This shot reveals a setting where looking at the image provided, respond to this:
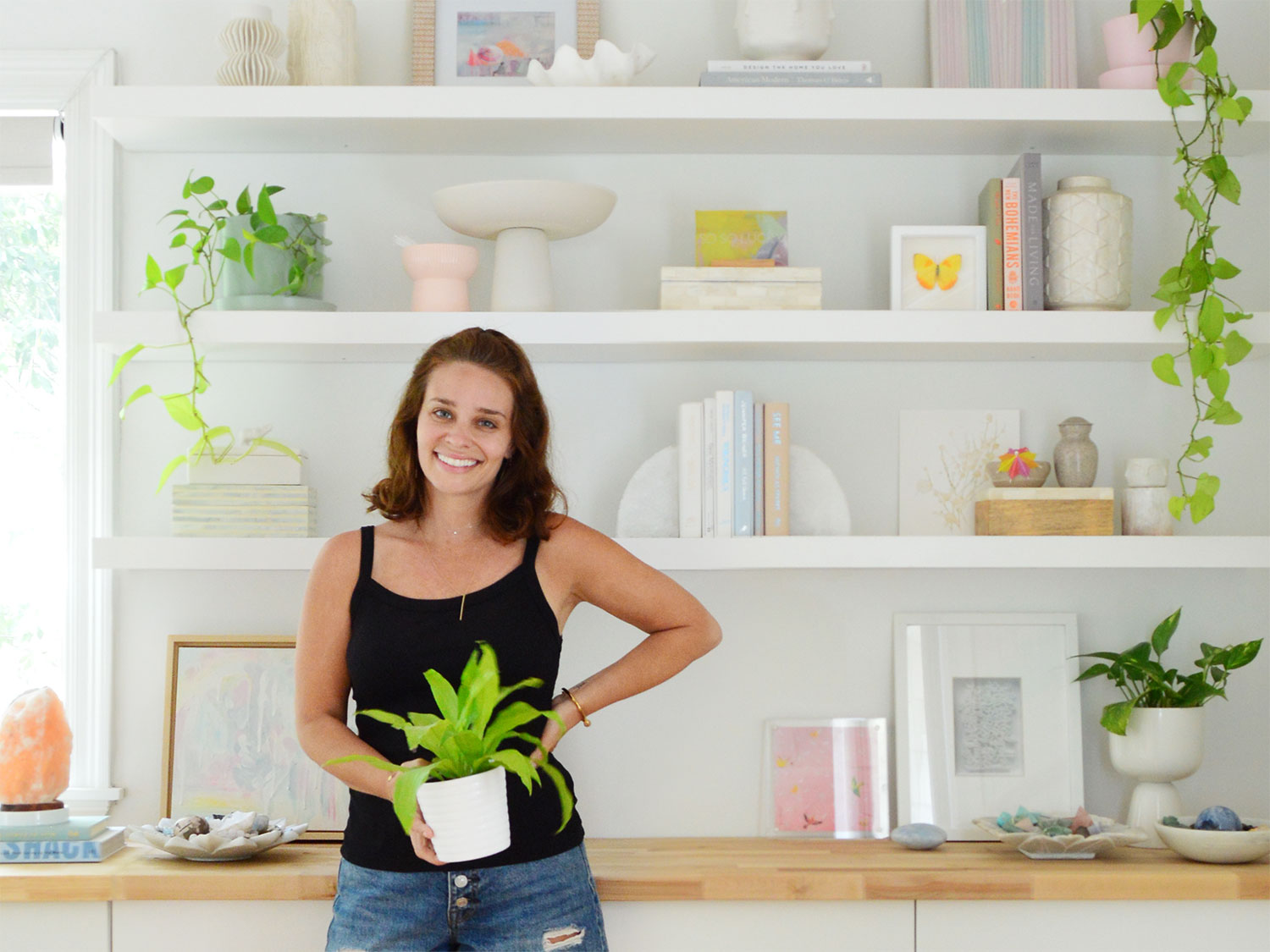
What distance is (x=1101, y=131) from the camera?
7.16ft

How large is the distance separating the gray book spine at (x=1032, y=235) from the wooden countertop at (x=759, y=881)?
3.26ft

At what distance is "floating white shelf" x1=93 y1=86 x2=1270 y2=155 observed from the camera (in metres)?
2.09

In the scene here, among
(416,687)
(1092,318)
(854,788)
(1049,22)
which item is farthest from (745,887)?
(1049,22)

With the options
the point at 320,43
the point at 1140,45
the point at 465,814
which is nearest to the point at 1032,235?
the point at 1140,45

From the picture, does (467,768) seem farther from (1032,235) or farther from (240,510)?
(1032,235)

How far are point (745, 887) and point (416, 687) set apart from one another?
657 millimetres

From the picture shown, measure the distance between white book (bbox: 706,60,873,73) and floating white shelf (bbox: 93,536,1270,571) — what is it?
0.85 meters

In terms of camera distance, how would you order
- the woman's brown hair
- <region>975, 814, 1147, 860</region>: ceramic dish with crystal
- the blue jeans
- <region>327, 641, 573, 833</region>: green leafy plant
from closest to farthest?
<region>327, 641, 573, 833</region>: green leafy plant < the blue jeans < the woman's brown hair < <region>975, 814, 1147, 860</region>: ceramic dish with crystal

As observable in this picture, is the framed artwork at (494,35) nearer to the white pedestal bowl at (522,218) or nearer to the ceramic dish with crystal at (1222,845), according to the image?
the white pedestal bowl at (522,218)

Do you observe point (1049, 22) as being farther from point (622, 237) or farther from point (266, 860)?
point (266, 860)

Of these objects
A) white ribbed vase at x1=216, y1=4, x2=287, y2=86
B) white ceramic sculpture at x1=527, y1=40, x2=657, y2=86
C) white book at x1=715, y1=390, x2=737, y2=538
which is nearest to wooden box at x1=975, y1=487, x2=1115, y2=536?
white book at x1=715, y1=390, x2=737, y2=538

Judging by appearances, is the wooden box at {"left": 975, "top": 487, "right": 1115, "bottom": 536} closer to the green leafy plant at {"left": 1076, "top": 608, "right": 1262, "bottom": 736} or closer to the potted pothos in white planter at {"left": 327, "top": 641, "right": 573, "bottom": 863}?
the green leafy plant at {"left": 1076, "top": 608, "right": 1262, "bottom": 736}

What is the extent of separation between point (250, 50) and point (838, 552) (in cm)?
139

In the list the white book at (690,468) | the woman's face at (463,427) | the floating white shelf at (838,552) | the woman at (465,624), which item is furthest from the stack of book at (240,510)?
the white book at (690,468)
